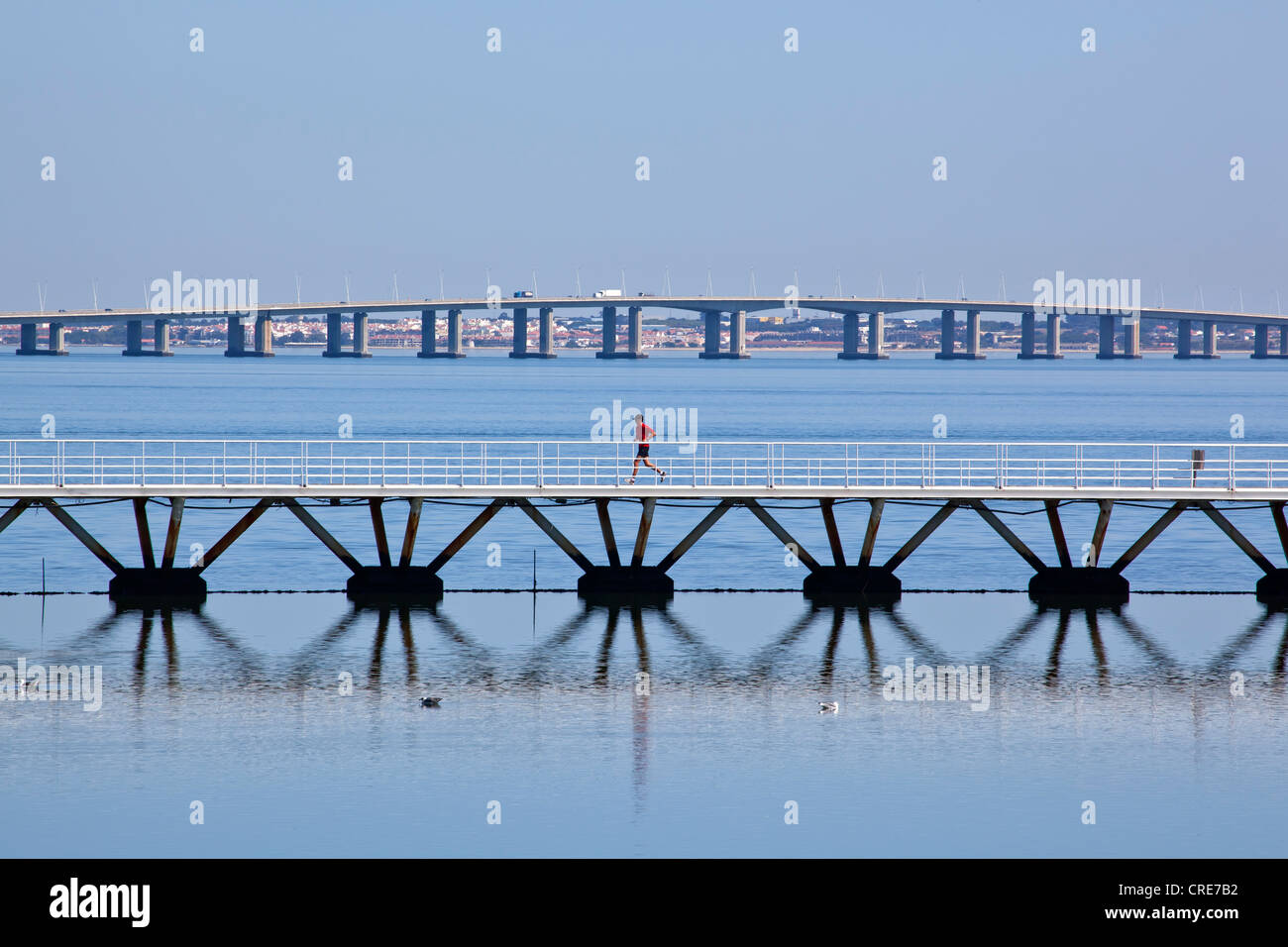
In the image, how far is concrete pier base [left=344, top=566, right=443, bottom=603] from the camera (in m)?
41.8

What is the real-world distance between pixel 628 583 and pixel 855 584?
18.5 ft

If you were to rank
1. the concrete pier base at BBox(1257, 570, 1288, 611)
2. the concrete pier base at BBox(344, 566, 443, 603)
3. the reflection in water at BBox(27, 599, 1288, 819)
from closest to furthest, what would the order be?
the reflection in water at BBox(27, 599, 1288, 819) < the concrete pier base at BBox(344, 566, 443, 603) < the concrete pier base at BBox(1257, 570, 1288, 611)

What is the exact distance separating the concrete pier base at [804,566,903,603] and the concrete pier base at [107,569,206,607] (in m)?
15.2

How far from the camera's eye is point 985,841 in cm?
2377

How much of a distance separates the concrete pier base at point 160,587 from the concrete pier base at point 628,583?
9637mm

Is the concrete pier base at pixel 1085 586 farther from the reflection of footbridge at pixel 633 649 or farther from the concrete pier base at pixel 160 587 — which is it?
the concrete pier base at pixel 160 587

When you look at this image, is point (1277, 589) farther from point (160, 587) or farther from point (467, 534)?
point (160, 587)

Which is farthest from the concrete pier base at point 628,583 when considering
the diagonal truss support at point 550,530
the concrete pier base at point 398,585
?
the concrete pier base at point 398,585

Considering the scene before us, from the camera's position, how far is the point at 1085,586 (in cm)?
4222

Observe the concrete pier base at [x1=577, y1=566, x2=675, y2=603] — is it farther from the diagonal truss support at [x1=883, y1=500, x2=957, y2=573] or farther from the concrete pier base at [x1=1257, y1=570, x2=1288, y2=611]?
the concrete pier base at [x1=1257, y1=570, x2=1288, y2=611]

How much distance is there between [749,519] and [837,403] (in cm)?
10484

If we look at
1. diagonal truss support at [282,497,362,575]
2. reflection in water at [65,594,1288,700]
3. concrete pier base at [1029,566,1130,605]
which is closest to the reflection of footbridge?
reflection in water at [65,594,1288,700]
